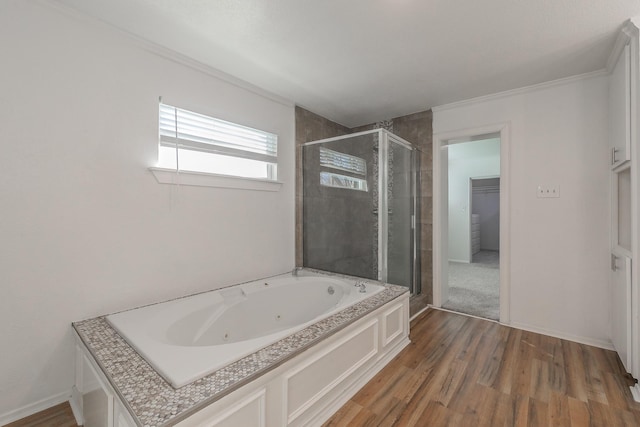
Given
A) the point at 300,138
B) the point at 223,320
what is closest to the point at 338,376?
the point at 223,320

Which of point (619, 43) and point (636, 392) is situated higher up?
point (619, 43)

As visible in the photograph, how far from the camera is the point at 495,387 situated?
177 cm

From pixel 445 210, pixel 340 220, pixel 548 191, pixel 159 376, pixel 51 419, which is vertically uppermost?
pixel 548 191

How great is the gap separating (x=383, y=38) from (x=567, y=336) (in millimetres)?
2904

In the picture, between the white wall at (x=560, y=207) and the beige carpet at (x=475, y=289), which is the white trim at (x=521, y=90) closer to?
the white wall at (x=560, y=207)

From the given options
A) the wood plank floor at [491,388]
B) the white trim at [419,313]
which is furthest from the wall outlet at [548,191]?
the white trim at [419,313]

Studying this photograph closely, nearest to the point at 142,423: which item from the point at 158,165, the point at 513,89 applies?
the point at 158,165

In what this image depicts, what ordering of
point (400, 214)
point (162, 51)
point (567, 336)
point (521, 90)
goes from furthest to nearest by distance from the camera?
point (400, 214) < point (521, 90) < point (567, 336) < point (162, 51)

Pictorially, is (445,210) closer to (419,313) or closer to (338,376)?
(419,313)

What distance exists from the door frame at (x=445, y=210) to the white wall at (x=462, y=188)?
9.29ft

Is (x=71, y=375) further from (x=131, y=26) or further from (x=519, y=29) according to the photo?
(x=519, y=29)

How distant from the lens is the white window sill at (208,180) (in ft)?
6.56

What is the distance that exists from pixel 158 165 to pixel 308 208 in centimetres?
154

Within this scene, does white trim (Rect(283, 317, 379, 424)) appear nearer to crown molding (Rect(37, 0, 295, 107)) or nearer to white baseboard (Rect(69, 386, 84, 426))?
white baseboard (Rect(69, 386, 84, 426))
